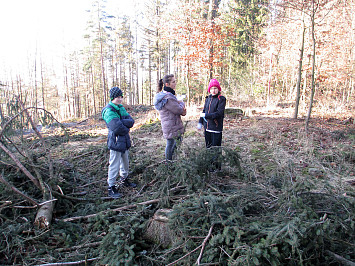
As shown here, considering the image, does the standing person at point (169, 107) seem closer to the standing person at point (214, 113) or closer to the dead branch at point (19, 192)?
the standing person at point (214, 113)

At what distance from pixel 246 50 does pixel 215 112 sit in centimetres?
1847

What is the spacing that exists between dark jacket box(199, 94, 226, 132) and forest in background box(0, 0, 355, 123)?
10.6 feet

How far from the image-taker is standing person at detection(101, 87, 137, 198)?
364 centimetres

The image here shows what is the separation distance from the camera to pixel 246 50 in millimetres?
20078

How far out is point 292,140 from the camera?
6.17 meters

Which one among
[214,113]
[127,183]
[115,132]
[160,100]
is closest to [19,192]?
[115,132]

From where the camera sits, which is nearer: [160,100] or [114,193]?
[114,193]

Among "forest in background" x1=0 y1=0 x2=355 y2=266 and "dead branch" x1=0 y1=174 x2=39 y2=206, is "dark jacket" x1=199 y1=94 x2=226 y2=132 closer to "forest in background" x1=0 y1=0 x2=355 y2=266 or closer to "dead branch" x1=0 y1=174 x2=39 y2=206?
"forest in background" x1=0 y1=0 x2=355 y2=266

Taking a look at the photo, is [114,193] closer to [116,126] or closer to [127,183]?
[127,183]

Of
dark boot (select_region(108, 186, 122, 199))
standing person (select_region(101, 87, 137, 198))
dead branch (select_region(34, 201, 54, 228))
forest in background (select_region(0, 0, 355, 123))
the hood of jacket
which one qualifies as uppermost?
forest in background (select_region(0, 0, 355, 123))

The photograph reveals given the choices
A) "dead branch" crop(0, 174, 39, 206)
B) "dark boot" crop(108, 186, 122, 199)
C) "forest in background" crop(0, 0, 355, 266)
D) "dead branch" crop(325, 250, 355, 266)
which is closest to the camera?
"dead branch" crop(325, 250, 355, 266)

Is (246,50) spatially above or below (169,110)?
above

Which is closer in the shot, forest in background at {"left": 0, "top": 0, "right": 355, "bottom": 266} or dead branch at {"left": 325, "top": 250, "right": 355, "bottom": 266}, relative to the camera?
dead branch at {"left": 325, "top": 250, "right": 355, "bottom": 266}

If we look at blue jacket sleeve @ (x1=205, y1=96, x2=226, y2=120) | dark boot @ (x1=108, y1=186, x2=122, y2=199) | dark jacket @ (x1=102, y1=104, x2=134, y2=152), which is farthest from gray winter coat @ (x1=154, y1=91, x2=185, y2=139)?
dark boot @ (x1=108, y1=186, x2=122, y2=199)
